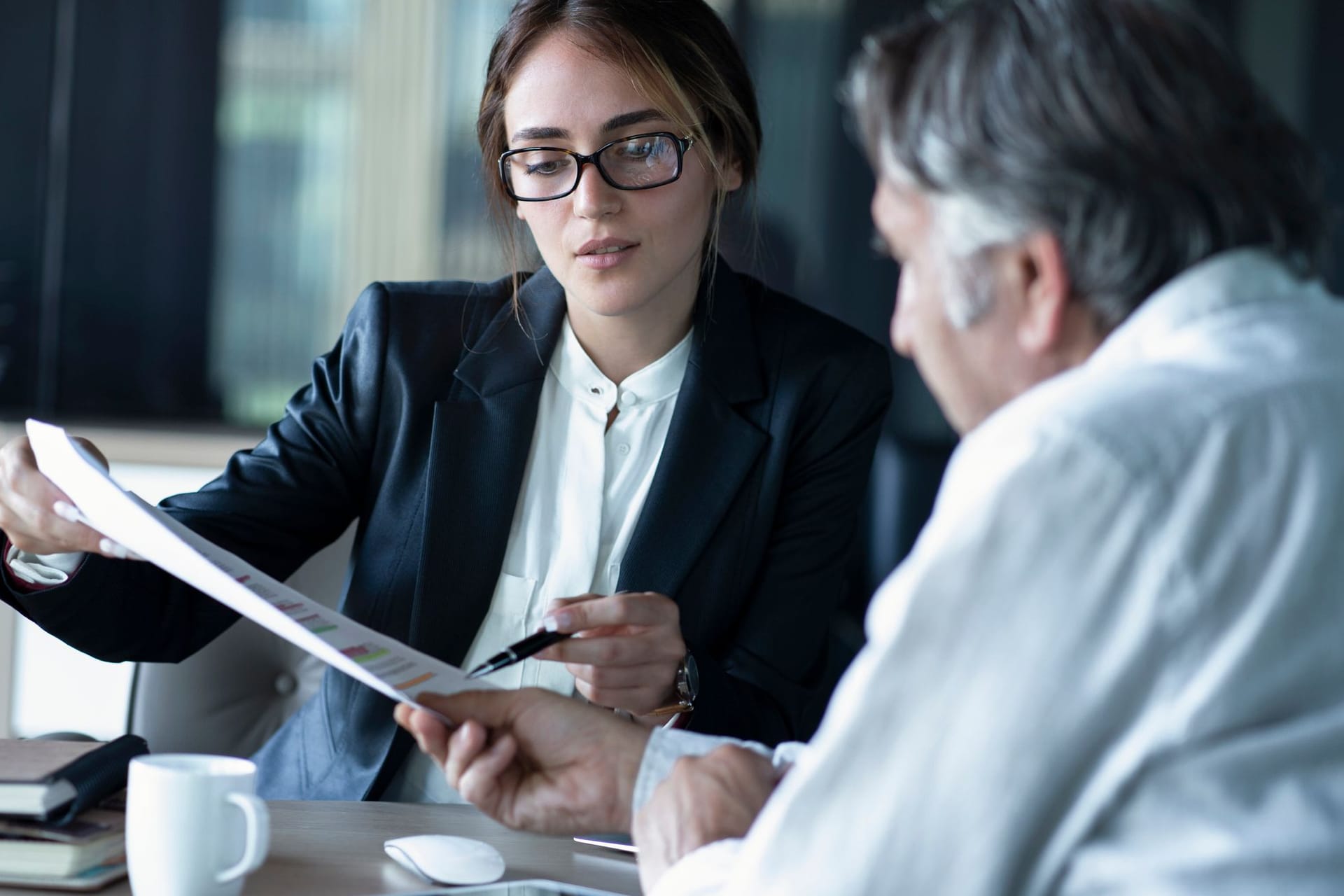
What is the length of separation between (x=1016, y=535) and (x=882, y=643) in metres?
0.08

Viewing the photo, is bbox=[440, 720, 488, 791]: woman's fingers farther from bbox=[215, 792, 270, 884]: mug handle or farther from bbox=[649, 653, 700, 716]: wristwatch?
bbox=[649, 653, 700, 716]: wristwatch

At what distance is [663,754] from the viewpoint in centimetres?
99

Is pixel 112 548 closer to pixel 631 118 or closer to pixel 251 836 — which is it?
pixel 251 836

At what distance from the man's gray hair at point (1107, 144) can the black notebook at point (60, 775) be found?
69 cm

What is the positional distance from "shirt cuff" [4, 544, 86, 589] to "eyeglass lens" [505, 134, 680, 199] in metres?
0.62

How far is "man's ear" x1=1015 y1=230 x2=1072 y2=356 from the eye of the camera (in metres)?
0.72

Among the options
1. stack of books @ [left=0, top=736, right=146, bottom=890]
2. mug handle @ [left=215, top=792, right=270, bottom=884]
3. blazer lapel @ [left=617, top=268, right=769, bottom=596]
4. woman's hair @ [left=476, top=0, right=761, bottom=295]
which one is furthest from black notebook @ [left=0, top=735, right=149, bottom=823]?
woman's hair @ [left=476, top=0, right=761, bottom=295]

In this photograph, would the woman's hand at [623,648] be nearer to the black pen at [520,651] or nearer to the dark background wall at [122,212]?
the black pen at [520,651]

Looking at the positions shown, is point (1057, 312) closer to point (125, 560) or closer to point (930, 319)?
point (930, 319)

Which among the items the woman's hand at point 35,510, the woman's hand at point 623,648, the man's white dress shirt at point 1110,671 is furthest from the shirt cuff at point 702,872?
the woman's hand at point 35,510

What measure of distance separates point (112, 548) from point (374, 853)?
1.32 ft

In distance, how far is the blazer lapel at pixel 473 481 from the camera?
1461 millimetres

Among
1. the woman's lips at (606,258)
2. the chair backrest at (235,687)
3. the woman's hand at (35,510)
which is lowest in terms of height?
the chair backrest at (235,687)

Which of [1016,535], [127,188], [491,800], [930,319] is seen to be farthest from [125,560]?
[127,188]
